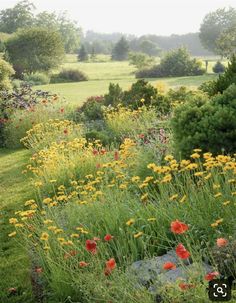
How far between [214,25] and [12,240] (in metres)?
92.6

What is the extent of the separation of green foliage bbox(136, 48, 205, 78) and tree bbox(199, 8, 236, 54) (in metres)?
43.1

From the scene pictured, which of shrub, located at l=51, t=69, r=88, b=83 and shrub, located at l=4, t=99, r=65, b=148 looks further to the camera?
shrub, located at l=51, t=69, r=88, b=83

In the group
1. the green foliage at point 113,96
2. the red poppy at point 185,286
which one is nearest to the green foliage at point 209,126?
the red poppy at point 185,286

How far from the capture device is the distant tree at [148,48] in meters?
104

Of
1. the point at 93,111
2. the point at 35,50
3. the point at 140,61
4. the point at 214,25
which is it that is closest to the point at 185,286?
the point at 93,111

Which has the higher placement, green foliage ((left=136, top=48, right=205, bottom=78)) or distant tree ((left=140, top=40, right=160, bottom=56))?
Answer: distant tree ((left=140, top=40, right=160, bottom=56))

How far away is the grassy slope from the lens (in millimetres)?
4544

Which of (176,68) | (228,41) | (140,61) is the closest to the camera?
(176,68)

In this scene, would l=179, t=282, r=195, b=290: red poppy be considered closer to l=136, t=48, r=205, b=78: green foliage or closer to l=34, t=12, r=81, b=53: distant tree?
l=136, t=48, r=205, b=78: green foliage

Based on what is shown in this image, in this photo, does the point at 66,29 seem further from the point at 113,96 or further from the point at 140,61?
the point at 113,96

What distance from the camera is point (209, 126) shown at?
19.5 ft

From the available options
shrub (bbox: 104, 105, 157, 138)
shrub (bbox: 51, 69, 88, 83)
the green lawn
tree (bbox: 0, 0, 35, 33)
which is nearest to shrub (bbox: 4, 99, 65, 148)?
shrub (bbox: 104, 105, 157, 138)

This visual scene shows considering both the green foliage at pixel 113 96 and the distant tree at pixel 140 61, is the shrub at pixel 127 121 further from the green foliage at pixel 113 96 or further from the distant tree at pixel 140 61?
the distant tree at pixel 140 61

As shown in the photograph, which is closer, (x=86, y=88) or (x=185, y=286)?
(x=185, y=286)
